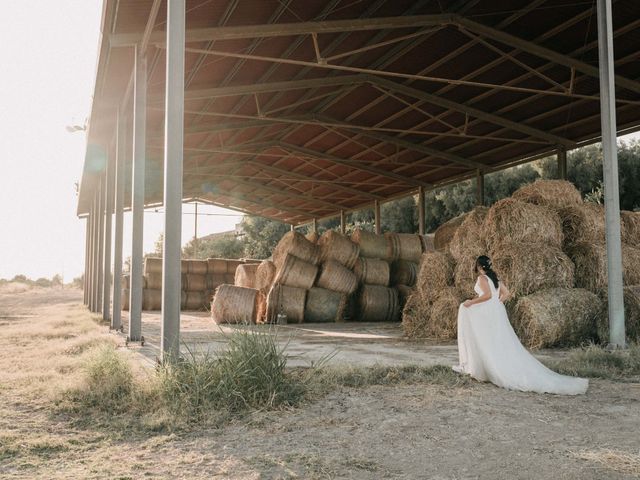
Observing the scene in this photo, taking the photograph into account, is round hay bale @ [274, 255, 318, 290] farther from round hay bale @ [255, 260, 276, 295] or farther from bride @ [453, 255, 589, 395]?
bride @ [453, 255, 589, 395]

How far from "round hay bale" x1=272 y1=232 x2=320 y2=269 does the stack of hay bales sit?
461 centimetres

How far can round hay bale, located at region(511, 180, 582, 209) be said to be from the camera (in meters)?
9.88

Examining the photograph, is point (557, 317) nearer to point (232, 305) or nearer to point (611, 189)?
point (611, 189)

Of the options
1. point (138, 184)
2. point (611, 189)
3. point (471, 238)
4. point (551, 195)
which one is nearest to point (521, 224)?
point (471, 238)

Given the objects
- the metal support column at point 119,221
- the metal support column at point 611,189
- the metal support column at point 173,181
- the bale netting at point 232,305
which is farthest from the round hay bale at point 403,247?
the metal support column at point 173,181

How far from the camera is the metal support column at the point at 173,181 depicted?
5.90m

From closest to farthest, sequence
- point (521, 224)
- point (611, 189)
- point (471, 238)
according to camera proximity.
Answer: point (611, 189) < point (521, 224) < point (471, 238)

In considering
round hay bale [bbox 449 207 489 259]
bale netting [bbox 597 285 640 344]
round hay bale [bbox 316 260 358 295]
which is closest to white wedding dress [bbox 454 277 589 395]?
bale netting [bbox 597 285 640 344]

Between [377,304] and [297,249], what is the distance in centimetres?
234

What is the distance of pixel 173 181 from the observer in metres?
5.91

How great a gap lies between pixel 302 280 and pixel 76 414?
9.53 metres

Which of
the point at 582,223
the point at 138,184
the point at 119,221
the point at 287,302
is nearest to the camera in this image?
the point at 138,184

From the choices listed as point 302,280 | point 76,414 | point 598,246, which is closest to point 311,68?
point 302,280

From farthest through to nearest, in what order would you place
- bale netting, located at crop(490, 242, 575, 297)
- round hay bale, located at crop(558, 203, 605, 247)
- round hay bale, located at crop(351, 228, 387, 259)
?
round hay bale, located at crop(351, 228, 387, 259)
round hay bale, located at crop(558, 203, 605, 247)
bale netting, located at crop(490, 242, 575, 297)
